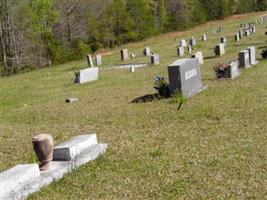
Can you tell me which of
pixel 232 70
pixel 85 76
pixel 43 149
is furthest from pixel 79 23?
pixel 43 149

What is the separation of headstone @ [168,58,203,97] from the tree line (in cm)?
3286

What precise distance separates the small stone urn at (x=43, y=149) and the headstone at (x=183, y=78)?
6.89 metres

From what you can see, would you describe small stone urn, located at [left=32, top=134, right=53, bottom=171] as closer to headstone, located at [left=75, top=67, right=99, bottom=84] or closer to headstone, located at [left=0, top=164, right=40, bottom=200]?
headstone, located at [left=0, top=164, right=40, bottom=200]

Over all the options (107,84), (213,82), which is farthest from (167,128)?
(107,84)

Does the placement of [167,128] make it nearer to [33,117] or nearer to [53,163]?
[53,163]

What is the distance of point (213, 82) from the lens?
631 inches

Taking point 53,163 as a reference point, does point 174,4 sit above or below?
above

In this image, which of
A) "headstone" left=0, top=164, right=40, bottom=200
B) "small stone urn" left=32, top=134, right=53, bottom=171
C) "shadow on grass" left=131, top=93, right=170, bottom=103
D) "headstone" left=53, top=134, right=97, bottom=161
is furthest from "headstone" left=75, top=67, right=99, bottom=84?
"headstone" left=0, top=164, right=40, bottom=200

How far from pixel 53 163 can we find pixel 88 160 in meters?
0.65

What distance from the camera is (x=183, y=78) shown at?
13438mm

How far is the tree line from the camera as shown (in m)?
46.2

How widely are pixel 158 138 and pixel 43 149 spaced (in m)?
2.93

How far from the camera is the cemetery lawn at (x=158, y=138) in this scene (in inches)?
255

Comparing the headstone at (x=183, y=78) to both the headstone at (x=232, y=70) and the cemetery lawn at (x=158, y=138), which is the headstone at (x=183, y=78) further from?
the headstone at (x=232, y=70)
